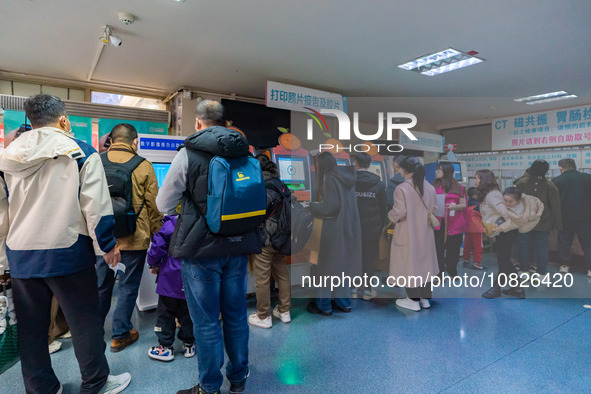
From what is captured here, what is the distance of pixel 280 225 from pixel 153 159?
1501 millimetres

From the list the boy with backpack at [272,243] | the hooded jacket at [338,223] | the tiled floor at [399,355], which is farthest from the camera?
the hooded jacket at [338,223]

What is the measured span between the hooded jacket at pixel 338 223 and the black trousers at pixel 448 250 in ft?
2.91

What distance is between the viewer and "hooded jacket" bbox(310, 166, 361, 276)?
3.21 meters

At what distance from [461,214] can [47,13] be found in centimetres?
423

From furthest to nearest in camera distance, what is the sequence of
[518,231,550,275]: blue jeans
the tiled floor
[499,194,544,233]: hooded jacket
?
1. [518,231,550,275]: blue jeans
2. [499,194,544,233]: hooded jacket
3. the tiled floor

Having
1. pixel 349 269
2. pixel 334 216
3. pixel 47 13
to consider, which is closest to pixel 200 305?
pixel 334 216

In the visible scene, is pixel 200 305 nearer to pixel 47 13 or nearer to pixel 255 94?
pixel 47 13

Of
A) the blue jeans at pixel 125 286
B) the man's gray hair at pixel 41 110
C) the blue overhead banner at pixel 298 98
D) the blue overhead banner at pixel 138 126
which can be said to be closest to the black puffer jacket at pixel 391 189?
the blue overhead banner at pixel 298 98

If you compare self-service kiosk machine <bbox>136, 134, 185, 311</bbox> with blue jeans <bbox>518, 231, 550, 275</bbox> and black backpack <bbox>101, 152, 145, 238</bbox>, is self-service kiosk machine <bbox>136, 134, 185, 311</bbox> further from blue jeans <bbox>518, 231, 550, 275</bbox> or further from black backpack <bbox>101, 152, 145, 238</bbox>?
blue jeans <bbox>518, 231, 550, 275</bbox>

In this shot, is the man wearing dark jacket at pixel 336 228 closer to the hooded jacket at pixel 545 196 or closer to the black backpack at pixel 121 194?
the black backpack at pixel 121 194

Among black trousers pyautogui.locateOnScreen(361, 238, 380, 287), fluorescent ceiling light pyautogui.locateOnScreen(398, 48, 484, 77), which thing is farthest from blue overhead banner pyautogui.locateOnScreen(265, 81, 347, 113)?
black trousers pyautogui.locateOnScreen(361, 238, 380, 287)

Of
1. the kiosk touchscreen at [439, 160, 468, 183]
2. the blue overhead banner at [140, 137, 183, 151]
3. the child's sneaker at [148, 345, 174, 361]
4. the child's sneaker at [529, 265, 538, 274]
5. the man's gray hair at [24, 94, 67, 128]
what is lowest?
the child's sneaker at [148, 345, 174, 361]

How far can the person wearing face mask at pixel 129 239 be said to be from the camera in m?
2.31

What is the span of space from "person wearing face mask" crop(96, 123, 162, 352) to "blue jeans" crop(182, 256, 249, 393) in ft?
2.88
